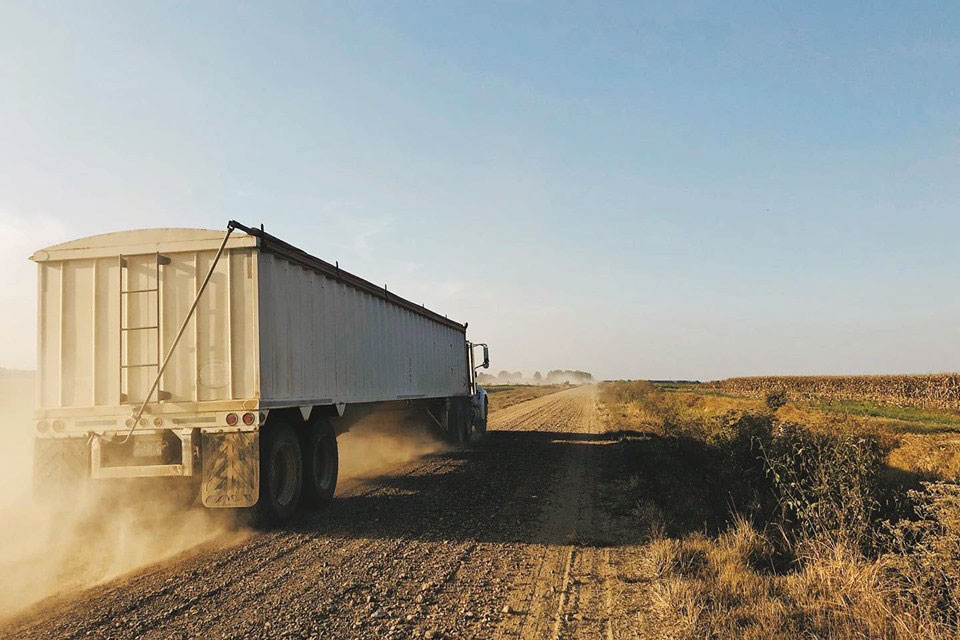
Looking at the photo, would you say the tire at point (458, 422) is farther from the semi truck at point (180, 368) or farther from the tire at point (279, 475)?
the tire at point (279, 475)

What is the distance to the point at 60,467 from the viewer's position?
309 inches

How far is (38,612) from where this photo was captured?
205 inches

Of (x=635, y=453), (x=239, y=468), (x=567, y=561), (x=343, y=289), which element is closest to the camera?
(x=567, y=561)

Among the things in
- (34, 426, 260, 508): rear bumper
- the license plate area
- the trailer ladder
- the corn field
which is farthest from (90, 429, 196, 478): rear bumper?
the corn field

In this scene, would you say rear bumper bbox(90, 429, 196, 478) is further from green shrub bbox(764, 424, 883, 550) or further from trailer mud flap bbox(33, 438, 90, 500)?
green shrub bbox(764, 424, 883, 550)

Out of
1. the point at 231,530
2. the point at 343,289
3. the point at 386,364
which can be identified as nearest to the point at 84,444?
the point at 231,530

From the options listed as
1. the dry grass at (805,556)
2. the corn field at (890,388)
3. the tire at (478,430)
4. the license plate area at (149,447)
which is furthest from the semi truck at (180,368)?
the corn field at (890,388)

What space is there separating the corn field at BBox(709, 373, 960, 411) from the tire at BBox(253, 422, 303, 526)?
3452cm

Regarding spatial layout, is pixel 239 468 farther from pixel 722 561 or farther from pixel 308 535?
pixel 722 561

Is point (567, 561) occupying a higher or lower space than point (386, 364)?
lower

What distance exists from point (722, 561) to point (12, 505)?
1043 cm

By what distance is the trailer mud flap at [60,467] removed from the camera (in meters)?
7.82

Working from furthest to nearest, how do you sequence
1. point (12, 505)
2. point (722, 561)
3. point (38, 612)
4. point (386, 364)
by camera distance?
point (386, 364) < point (12, 505) < point (722, 561) < point (38, 612)

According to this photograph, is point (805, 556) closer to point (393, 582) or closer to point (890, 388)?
point (393, 582)
